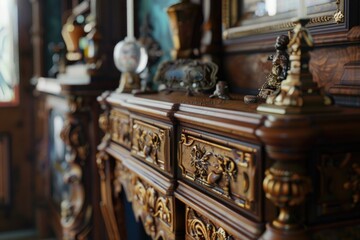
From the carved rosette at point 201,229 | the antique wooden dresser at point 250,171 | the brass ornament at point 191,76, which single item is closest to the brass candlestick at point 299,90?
the antique wooden dresser at point 250,171

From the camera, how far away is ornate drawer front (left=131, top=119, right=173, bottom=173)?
131cm

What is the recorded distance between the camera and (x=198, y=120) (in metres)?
1.04

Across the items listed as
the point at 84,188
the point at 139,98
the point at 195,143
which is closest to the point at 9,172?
the point at 84,188

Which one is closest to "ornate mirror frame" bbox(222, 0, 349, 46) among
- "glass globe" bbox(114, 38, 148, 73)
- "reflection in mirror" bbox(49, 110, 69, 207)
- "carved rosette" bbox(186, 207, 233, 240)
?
"glass globe" bbox(114, 38, 148, 73)

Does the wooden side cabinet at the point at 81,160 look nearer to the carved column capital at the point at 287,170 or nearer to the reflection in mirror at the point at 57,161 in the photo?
the reflection in mirror at the point at 57,161

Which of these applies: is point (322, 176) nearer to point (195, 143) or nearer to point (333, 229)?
point (333, 229)

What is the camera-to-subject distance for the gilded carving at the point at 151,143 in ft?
4.35

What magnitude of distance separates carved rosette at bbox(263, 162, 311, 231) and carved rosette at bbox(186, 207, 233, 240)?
220mm

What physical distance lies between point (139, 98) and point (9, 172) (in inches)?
122

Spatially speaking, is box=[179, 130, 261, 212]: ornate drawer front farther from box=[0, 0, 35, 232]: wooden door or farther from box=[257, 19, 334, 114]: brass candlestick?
box=[0, 0, 35, 232]: wooden door

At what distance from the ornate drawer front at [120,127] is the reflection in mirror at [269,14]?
497mm

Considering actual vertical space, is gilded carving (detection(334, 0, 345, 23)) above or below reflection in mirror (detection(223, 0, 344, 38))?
below

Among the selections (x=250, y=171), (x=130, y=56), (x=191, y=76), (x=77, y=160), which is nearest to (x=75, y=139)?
(x=77, y=160)

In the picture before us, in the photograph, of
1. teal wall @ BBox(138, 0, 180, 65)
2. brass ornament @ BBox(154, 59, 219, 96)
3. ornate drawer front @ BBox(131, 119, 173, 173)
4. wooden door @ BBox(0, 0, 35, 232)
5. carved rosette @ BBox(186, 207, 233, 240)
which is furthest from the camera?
wooden door @ BBox(0, 0, 35, 232)
